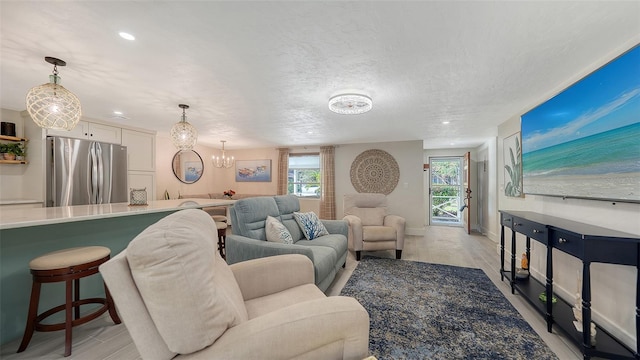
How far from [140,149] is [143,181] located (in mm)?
602

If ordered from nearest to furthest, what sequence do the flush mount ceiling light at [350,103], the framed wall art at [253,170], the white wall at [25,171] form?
the flush mount ceiling light at [350,103], the white wall at [25,171], the framed wall art at [253,170]

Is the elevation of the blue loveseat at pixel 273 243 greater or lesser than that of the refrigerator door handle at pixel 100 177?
lesser

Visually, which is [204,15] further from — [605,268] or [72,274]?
[605,268]

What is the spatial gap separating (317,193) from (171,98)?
4423 mm

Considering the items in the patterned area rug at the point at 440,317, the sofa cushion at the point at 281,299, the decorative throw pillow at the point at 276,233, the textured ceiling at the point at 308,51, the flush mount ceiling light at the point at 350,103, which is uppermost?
the textured ceiling at the point at 308,51

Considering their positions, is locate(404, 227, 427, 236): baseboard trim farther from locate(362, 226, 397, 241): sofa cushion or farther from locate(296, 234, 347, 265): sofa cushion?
locate(296, 234, 347, 265): sofa cushion

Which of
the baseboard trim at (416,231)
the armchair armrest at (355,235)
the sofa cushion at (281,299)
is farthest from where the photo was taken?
the baseboard trim at (416,231)

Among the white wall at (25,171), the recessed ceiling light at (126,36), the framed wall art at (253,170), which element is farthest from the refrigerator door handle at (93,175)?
the framed wall art at (253,170)

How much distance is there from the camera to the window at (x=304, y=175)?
675cm

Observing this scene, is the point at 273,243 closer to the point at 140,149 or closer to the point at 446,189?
the point at 140,149

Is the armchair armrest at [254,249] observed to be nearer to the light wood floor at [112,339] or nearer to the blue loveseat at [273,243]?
the blue loveseat at [273,243]

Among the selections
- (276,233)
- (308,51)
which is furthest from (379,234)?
(308,51)

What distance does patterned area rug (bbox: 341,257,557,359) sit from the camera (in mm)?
1717

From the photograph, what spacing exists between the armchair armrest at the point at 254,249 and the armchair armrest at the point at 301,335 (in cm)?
99
